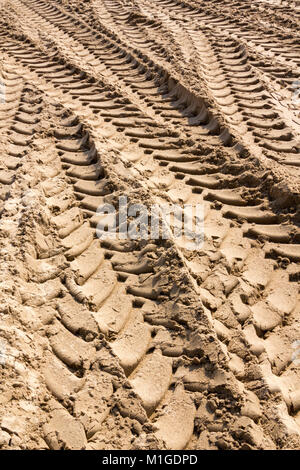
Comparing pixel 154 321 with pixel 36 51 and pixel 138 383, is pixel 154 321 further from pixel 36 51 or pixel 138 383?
pixel 36 51

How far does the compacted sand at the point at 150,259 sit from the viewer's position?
6.44 feet

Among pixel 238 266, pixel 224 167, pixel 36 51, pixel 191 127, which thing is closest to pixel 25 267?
pixel 238 266

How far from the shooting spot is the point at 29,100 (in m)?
4.47

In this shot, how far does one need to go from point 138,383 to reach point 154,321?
35 centimetres

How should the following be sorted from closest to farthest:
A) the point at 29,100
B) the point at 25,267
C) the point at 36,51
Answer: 1. the point at 25,267
2. the point at 29,100
3. the point at 36,51

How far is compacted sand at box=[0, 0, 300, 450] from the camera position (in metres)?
1.96

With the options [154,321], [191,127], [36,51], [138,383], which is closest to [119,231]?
[154,321]

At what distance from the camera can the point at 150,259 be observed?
8.62 feet

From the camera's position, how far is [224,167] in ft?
11.3

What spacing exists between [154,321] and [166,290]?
186 millimetres

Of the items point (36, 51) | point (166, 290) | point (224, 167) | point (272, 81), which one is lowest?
point (36, 51)

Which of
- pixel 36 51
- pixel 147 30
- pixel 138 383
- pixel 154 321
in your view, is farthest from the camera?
pixel 147 30

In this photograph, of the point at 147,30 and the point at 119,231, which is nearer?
the point at 119,231

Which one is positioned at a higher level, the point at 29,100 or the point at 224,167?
the point at 224,167
